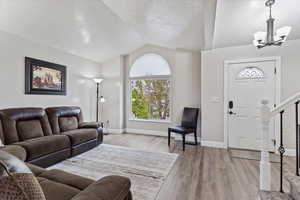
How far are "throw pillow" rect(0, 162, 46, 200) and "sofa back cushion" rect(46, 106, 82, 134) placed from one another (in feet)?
9.80

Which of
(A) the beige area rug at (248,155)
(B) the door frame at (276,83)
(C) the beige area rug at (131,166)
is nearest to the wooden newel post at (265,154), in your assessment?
(C) the beige area rug at (131,166)

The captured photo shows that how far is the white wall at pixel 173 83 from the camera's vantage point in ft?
14.2

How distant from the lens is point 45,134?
297 centimetres

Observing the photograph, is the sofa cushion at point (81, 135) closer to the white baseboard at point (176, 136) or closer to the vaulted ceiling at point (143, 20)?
the white baseboard at point (176, 136)

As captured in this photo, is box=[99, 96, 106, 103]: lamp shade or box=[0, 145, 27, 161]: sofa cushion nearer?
box=[0, 145, 27, 161]: sofa cushion

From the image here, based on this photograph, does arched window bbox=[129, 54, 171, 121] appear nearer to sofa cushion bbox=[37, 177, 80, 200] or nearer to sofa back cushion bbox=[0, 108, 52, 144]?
sofa back cushion bbox=[0, 108, 52, 144]

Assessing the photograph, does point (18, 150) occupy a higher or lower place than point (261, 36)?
lower

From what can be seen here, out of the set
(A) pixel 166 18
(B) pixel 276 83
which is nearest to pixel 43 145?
(A) pixel 166 18

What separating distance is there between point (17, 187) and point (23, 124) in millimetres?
2754

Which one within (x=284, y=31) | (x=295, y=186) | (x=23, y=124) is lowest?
(x=295, y=186)

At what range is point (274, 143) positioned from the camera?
3.34 meters

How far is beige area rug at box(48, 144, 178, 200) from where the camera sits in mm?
2051

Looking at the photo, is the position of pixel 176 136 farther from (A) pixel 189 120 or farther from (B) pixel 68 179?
(B) pixel 68 179

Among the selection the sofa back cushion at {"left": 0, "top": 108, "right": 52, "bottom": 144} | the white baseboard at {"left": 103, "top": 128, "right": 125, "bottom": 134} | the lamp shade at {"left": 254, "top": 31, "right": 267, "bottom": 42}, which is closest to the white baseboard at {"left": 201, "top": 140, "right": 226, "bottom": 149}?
the lamp shade at {"left": 254, "top": 31, "right": 267, "bottom": 42}
